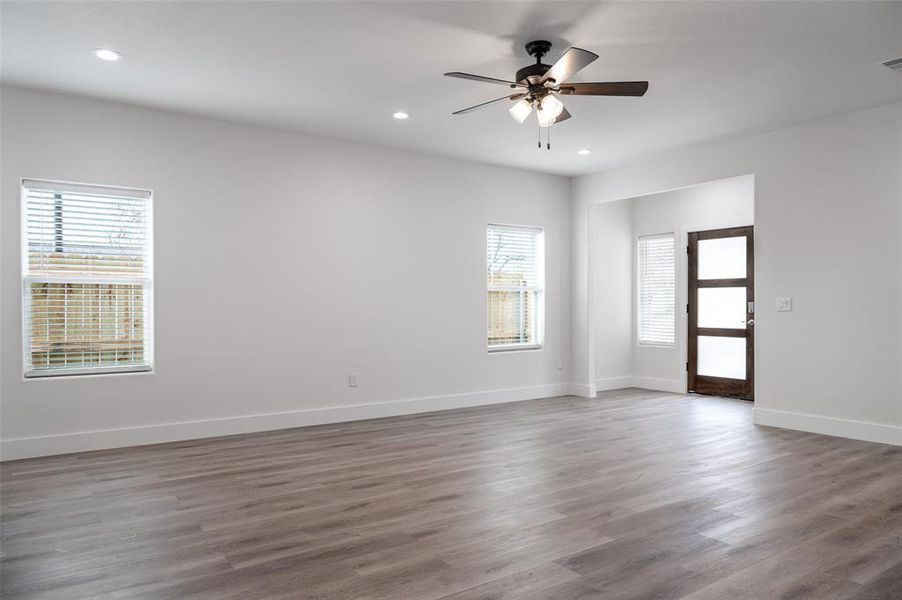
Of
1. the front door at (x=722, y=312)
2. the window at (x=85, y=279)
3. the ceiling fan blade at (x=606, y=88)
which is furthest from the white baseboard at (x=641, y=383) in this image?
the window at (x=85, y=279)

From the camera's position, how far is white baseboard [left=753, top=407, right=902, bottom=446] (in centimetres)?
481

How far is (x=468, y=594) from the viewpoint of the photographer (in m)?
2.30

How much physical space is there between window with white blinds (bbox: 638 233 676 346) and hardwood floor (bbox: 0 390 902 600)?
9.44 ft

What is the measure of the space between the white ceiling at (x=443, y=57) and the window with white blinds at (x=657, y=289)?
260cm

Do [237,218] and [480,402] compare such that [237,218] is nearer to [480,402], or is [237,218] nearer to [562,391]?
[480,402]

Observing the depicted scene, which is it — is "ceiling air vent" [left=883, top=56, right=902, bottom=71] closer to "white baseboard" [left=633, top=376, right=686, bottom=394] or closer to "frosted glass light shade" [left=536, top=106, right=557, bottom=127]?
"frosted glass light shade" [left=536, top=106, right=557, bottom=127]

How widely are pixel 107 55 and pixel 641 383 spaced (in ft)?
23.0

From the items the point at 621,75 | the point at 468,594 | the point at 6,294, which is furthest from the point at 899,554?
the point at 6,294

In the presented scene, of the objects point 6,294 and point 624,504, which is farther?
point 6,294

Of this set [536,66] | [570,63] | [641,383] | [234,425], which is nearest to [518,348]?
[641,383]

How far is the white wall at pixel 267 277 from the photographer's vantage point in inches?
179

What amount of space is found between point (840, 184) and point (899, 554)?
3.50 meters

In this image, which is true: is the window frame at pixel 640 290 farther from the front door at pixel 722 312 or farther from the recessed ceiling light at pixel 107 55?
the recessed ceiling light at pixel 107 55

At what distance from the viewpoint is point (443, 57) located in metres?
3.85
